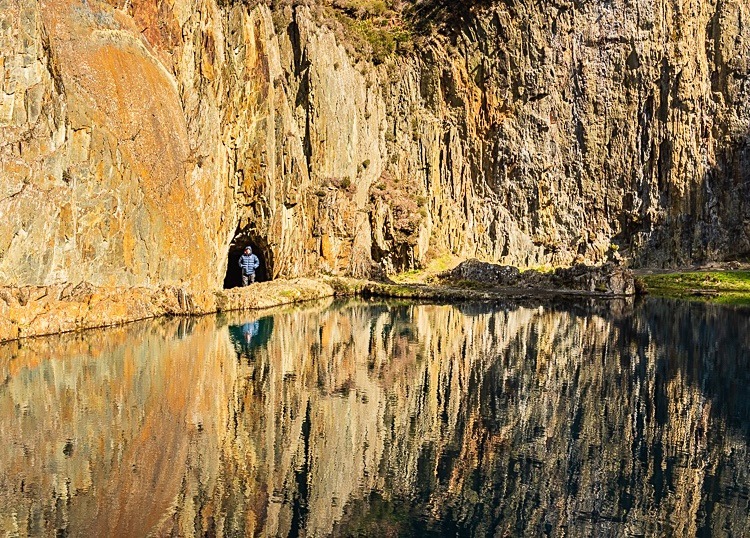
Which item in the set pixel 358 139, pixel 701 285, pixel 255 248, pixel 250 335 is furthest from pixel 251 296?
pixel 701 285

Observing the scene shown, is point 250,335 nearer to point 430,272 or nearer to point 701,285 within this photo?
point 430,272

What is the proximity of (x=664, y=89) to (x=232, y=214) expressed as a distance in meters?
43.1

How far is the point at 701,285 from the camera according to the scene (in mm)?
63156

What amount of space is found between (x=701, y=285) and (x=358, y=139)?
28.0 metres

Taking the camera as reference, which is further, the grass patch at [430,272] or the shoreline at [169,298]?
the grass patch at [430,272]

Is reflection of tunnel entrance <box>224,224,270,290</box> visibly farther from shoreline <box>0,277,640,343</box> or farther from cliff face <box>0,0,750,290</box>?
shoreline <box>0,277,640,343</box>

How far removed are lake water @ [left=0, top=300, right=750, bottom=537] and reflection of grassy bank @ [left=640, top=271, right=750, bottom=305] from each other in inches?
1075

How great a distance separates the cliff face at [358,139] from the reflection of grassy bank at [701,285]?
754cm

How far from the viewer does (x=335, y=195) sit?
61188 mm

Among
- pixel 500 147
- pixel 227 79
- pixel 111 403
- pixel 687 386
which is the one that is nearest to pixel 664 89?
pixel 500 147

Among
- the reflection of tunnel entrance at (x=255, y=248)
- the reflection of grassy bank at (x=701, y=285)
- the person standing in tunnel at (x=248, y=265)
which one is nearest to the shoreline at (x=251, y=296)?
the reflection of grassy bank at (x=701, y=285)

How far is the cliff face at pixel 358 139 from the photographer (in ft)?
113

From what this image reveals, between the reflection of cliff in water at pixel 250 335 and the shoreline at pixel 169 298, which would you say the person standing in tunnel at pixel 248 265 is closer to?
the shoreline at pixel 169 298

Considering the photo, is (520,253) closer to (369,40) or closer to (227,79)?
(369,40)
